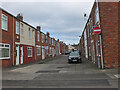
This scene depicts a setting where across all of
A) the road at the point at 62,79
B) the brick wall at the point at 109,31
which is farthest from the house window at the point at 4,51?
the brick wall at the point at 109,31

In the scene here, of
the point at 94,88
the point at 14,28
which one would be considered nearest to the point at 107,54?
the point at 94,88

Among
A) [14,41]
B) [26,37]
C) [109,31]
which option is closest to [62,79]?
[109,31]

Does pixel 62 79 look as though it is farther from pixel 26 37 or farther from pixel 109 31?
pixel 26 37

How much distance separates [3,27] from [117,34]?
1206cm

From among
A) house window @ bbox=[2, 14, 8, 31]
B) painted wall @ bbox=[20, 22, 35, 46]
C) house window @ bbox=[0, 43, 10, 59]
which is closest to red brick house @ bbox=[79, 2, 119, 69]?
house window @ bbox=[0, 43, 10, 59]

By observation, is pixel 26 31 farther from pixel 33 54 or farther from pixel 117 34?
pixel 117 34

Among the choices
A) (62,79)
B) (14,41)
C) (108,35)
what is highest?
(108,35)

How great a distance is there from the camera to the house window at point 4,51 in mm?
13206

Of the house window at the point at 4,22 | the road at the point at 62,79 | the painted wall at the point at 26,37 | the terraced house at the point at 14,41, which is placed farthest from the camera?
the painted wall at the point at 26,37

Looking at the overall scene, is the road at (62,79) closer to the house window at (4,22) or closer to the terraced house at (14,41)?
the terraced house at (14,41)

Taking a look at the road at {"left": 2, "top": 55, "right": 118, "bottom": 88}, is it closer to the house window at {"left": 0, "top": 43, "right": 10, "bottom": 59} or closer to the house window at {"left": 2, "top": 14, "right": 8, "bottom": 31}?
the house window at {"left": 0, "top": 43, "right": 10, "bottom": 59}

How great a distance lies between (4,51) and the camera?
13703 millimetres

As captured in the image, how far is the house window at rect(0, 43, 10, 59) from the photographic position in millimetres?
13206

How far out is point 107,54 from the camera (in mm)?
11250
